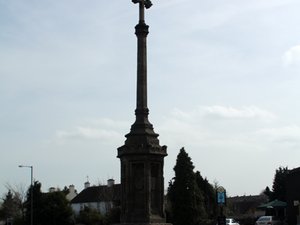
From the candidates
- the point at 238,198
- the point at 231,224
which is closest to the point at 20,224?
the point at 231,224

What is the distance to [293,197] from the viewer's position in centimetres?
4631

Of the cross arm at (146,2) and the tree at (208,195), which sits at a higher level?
the cross arm at (146,2)

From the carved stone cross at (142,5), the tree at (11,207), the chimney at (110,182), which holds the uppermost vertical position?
the carved stone cross at (142,5)

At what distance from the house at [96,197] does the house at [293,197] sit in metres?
24.8

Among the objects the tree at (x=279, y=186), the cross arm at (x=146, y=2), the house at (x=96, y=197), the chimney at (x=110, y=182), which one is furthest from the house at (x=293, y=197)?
the chimney at (x=110, y=182)

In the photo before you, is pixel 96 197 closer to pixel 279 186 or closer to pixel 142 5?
pixel 279 186

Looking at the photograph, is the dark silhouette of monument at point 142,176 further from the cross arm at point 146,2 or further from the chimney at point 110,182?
the chimney at point 110,182

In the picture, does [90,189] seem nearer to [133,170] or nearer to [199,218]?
[199,218]

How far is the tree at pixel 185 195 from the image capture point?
4722cm

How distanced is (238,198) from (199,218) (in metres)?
84.1

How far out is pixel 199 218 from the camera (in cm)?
4809

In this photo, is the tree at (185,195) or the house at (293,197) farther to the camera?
the tree at (185,195)

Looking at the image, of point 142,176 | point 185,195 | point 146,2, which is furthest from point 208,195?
point 142,176

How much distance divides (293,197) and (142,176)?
1168 inches
